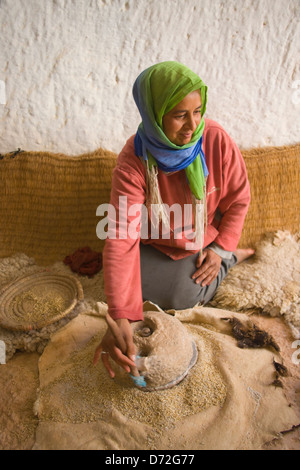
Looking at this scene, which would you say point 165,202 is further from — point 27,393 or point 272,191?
point 27,393

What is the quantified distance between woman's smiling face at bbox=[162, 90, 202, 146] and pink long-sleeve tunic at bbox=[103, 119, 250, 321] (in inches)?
8.3

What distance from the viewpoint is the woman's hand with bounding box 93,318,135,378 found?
1238 millimetres

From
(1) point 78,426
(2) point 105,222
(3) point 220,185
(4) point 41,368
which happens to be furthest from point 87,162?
(1) point 78,426

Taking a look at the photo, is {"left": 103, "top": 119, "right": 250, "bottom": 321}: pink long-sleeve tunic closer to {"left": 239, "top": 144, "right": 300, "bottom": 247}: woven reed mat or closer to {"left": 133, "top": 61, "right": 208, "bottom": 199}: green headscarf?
{"left": 133, "top": 61, "right": 208, "bottom": 199}: green headscarf

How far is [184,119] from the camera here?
1.33 m

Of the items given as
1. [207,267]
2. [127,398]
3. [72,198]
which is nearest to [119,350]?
[127,398]

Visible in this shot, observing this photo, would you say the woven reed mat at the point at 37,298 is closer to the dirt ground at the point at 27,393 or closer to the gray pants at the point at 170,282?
the dirt ground at the point at 27,393

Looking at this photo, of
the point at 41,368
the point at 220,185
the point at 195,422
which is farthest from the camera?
the point at 220,185

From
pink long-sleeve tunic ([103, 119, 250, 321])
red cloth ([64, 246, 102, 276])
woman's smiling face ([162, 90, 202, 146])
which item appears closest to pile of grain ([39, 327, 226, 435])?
pink long-sleeve tunic ([103, 119, 250, 321])

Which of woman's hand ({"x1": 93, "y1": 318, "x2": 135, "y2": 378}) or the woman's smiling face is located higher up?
the woman's smiling face

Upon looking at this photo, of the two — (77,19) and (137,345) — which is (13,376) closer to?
(137,345)

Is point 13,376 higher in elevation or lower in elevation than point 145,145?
lower

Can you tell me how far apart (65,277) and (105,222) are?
1.22 feet

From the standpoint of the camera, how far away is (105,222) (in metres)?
2.05
